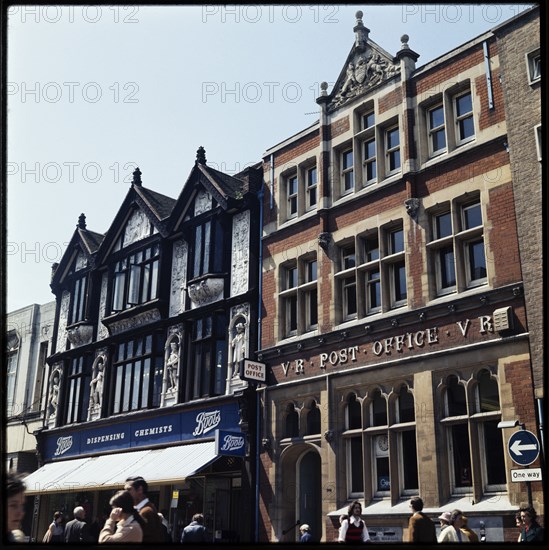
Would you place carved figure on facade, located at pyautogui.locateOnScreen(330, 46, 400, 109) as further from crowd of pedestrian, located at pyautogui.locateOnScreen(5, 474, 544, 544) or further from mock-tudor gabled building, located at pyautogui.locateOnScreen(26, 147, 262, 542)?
A: crowd of pedestrian, located at pyautogui.locateOnScreen(5, 474, 544, 544)

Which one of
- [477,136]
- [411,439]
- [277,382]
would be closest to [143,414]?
[277,382]

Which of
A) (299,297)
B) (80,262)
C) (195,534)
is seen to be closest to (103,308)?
(80,262)

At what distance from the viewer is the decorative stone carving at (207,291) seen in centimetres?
2297

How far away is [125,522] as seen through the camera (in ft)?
24.5

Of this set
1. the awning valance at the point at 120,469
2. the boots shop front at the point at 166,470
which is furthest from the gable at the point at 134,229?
the awning valance at the point at 120,469

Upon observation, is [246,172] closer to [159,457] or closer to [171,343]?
[171,343]

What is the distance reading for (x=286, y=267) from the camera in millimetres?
21375

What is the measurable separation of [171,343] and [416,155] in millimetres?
10653

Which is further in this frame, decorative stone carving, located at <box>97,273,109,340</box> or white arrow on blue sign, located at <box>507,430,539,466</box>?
decorative stone carving, located at <box>97,273,109,340</box>

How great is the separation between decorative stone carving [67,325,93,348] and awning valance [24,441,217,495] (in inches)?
187

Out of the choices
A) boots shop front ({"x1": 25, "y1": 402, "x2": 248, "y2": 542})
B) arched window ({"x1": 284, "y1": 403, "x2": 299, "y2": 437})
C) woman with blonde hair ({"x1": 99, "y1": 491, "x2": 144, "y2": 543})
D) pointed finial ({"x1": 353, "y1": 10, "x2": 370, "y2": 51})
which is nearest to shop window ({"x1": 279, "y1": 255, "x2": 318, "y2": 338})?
arched window ({"x1": 284, "y1": 403, "x2": 299, "y2": 437})

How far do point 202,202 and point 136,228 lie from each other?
431 cm

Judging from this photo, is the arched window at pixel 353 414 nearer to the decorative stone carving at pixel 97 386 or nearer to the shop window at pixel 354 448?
the shop window at pixel 354 448

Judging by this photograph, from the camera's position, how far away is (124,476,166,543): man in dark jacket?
791cm
